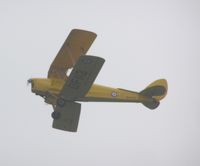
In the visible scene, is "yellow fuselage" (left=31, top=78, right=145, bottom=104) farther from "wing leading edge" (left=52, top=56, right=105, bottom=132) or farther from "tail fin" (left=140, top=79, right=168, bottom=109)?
"wing leading edge" (left=52, top=56, right=105, bottom=132)

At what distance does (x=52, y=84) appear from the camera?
68.0ft

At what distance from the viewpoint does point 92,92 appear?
69.1 ft

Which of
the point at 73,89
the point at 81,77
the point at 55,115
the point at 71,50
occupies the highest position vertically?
the point at 71,50

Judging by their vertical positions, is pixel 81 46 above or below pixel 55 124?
above

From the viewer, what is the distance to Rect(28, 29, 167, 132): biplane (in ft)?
63.7

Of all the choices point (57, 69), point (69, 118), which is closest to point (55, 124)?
point (69, 118)

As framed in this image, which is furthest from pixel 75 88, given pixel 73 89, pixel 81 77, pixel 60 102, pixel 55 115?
pixel 55 115

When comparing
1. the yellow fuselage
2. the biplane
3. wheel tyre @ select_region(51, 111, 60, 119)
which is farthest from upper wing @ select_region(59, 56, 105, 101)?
wheel tyre @ select_region(51, 111, 60, 119)

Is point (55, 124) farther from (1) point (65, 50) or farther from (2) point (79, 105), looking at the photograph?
(1) point (65, 50)

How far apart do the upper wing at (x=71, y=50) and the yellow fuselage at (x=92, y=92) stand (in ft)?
2.41

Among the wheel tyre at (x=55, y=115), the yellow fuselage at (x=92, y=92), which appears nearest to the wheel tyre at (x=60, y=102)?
the yellow fuselage at (x=92, y=92)

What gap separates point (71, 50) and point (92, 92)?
1869mm

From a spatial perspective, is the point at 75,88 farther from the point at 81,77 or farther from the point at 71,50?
the point at 71,50

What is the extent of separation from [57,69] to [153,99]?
4.03 m
